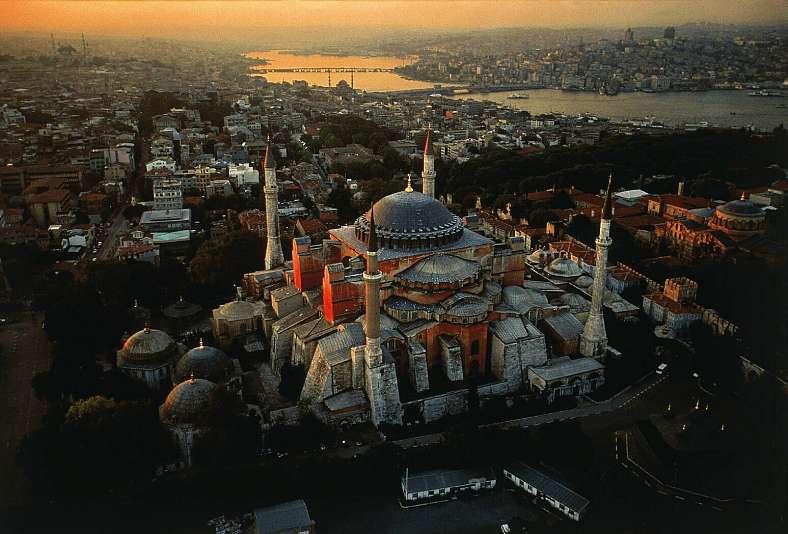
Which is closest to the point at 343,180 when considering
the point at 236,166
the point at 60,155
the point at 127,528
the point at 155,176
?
the point at 236,166

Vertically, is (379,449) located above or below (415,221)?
below

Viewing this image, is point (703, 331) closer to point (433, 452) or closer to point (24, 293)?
point (433, 452)

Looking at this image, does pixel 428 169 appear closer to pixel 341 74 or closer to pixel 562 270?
pixel 562 270

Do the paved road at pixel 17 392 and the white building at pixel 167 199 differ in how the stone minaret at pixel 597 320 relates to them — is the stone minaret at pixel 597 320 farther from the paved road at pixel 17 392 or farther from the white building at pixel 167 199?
the white building at pixel 167 199

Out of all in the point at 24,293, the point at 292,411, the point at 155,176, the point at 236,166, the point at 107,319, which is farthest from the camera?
the point at 236,166

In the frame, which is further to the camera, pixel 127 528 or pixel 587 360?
pixel 587 360

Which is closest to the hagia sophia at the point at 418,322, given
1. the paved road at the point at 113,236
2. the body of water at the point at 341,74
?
the paved road at the point at 113,236
